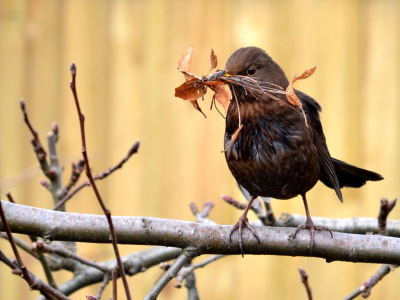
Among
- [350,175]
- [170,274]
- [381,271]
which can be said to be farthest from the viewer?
[350,175]

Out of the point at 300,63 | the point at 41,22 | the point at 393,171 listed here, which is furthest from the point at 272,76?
the point at 41,22

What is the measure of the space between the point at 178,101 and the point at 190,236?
1.87 meters

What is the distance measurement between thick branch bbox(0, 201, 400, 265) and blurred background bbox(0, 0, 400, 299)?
1498 millimetres

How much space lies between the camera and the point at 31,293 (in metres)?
3.27

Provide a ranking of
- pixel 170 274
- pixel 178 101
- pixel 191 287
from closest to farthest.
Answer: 1. pixel 170 274
2. pixel 191 287
3. pixel 178 101

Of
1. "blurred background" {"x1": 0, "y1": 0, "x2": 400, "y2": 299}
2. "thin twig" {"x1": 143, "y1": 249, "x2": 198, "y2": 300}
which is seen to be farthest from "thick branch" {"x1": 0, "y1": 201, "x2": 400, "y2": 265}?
"blurred background" {"x1": 0, "y1": 0, "x2": 400, "y2": 299}

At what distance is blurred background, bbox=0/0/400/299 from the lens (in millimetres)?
3312

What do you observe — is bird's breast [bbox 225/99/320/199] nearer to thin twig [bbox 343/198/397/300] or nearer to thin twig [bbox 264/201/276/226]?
thin twig [bbox 264/201/276/226]

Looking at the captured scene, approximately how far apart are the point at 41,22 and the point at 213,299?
203 centimetres

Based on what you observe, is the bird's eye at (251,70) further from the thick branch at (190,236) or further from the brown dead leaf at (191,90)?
the thick branch at (190,236)

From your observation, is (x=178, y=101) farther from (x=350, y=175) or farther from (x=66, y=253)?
(x=66, y=253)

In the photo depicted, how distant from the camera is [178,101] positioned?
11.3 ft

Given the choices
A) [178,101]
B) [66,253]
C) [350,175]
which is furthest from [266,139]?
[178,101]

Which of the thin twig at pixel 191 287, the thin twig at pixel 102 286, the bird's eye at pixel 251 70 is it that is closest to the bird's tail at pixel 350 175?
the bird's eye at pixel 251 70
